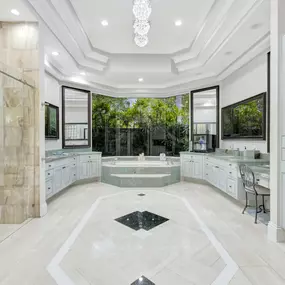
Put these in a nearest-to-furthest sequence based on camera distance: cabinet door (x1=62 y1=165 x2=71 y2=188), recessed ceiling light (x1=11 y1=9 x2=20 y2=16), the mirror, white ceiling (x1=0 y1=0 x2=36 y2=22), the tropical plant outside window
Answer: white ceiling (x1=0 y1=0 x2=36 y2=22)
recessed ceiling light (x1=11 y1=9 x2=20 y2=16)
cabinet door (x1=62 y1=165 x2=71 y2=188)
the mirror
the tropical plant outside window

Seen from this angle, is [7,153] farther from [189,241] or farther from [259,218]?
[259,218]

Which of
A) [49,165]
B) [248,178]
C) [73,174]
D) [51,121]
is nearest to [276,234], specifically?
[248,178]

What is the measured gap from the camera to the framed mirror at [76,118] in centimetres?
556

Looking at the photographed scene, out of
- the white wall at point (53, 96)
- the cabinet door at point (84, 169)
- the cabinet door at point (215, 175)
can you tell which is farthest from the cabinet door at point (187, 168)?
the white wall at point (53, 96)

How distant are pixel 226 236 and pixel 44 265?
7.05 ft

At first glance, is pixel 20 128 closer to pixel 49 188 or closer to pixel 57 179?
pixel 49 188

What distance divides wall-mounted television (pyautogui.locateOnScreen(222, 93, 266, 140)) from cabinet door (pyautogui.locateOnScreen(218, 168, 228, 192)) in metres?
0.94

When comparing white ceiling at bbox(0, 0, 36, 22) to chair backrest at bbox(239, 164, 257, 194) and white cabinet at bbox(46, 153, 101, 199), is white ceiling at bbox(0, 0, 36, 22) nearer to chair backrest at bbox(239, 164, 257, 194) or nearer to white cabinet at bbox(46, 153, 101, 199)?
white cabinet at bbox(46, 153, 101, 199)

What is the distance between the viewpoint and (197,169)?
5.38 meters

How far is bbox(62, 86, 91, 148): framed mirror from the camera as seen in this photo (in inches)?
219

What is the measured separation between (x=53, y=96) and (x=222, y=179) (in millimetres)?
4528

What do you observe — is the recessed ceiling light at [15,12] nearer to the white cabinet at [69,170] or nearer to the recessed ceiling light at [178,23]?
the white cabinet at [69,170]

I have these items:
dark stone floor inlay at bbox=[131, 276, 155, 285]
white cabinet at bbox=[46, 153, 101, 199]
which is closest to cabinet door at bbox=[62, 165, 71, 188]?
white cabinet at bbox=[46, 153, 101, 199]

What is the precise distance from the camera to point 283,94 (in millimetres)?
2328
